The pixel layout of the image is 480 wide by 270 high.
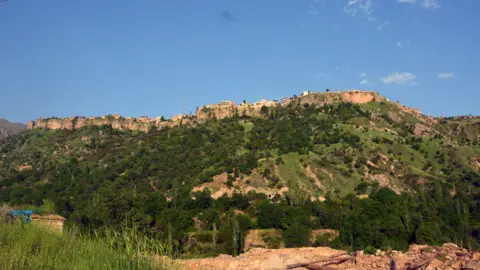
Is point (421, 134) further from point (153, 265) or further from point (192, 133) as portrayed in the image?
point (153, 265)

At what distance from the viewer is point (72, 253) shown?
6141 millimetres

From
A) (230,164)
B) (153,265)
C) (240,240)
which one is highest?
(230,164)

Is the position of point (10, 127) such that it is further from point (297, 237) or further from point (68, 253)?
point (68, 253)

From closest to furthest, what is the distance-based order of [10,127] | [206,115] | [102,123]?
1. [206,115]
2. [102,123]
3. [10,127]

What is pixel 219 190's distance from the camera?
59.7 metres

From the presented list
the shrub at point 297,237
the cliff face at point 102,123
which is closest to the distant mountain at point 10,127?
the cliff face at point 102,123

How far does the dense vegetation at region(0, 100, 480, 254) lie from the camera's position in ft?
119

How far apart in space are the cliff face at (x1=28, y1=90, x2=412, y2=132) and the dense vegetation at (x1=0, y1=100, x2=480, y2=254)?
5393 mm

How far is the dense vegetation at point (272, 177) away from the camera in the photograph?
36406 millimetres

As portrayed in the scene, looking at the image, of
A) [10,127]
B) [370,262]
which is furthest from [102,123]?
[370,262]

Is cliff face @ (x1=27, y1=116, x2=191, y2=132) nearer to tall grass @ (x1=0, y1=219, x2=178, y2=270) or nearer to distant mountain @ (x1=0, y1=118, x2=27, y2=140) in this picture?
distant mountain @ (x1=0, y1=118, x2=27, y2=140)

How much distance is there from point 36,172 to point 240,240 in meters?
69.2

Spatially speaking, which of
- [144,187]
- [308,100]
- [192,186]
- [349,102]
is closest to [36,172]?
[144,187]

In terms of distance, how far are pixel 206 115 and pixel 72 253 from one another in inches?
4550
